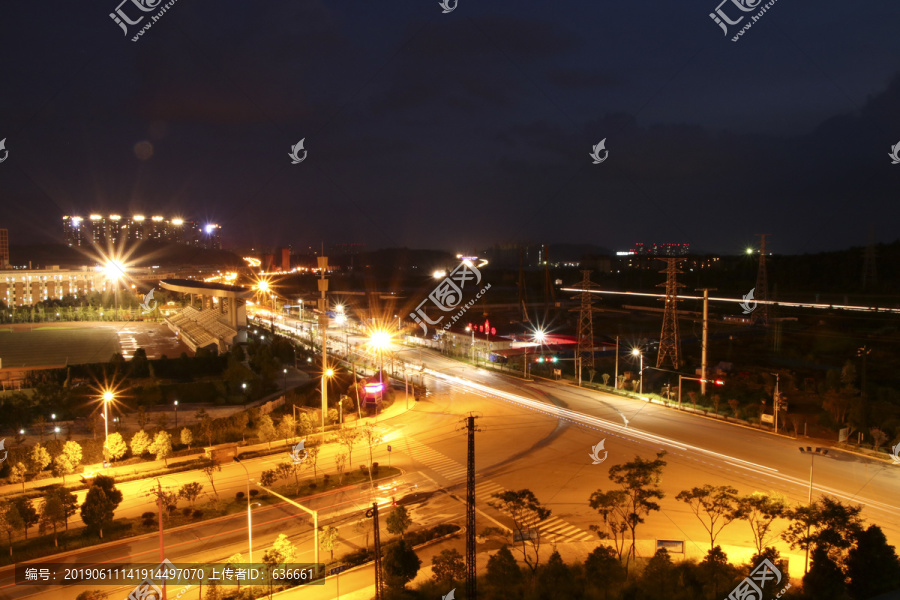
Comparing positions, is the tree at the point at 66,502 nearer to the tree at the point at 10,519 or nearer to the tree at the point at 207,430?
the tree at the point at 10,519

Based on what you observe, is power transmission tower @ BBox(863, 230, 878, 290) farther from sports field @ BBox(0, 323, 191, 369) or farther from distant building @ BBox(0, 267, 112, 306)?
distant building @ BBox(0, 267, 112, 306)

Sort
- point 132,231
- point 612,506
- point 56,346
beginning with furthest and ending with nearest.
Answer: point 132,231
point 56,346
point 612,506

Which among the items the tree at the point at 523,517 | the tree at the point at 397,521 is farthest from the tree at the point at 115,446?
the tree at the point at 523,517

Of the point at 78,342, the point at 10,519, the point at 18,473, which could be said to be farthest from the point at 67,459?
the point at 78,342

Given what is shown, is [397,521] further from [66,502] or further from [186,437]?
[186,437]

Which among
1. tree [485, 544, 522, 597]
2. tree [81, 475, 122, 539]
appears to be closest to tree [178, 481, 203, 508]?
tree [81, 475, 122, 539]

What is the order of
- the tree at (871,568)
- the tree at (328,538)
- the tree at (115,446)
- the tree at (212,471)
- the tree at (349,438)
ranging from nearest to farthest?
1. the tree at (871,568)
2. the tree at (328,538)
3. the tree at (212,471)
4. the tree at (115,446)
5. the tree at (349,438)
